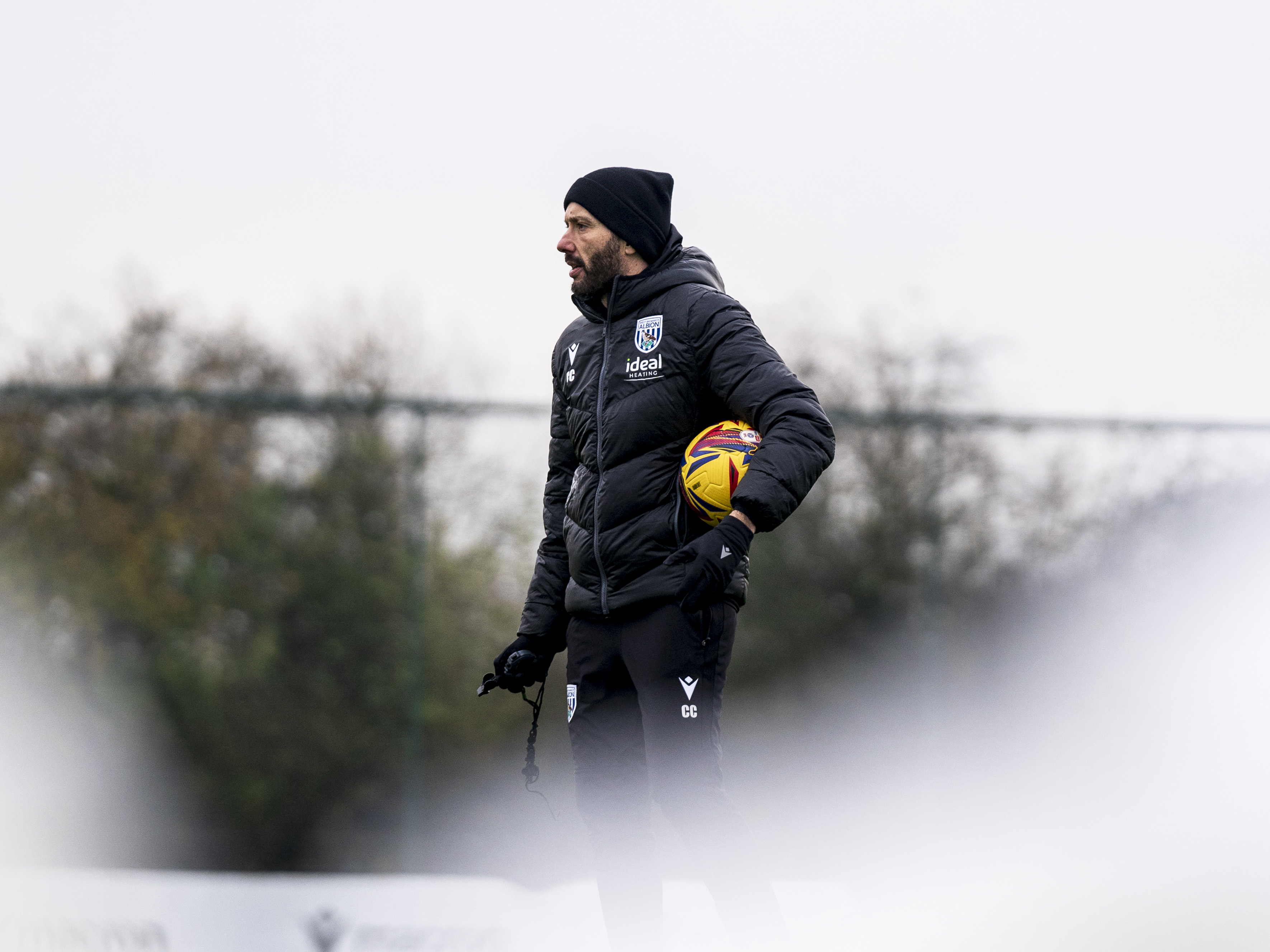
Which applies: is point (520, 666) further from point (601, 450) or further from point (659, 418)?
point (659, 418)

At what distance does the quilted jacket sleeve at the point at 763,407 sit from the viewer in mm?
2549

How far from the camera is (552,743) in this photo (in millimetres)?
6762

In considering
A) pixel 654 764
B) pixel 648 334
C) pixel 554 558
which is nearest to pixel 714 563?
pixel 654 764

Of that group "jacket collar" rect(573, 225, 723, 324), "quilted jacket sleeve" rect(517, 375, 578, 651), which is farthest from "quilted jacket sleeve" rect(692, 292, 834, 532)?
"quilted jacket sleeve" rect(517, 375, 578, 651)

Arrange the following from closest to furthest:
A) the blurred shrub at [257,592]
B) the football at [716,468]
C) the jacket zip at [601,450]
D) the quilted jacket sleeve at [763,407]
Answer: the quilted jacket sleeve at [763,407]
the football at [716,468]
the jacket zip at [601,450]
the blurred shrub at [257,592]

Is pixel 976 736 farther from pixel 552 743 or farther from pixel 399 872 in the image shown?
pixel 399 872

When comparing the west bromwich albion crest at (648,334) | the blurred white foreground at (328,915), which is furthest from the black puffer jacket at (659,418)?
the blurred white foreground at (328,915)

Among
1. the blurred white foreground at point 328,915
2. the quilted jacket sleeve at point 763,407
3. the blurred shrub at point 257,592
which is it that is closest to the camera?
the quilted jacket sleeve at point 763,407

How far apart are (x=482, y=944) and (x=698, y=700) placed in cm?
220

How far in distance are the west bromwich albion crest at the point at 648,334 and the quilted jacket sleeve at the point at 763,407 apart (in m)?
0.09

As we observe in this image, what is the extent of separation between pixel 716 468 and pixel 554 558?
0.62 m

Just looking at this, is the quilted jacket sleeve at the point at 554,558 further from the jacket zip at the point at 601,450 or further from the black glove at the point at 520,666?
the jacket zip at the point at 601,450

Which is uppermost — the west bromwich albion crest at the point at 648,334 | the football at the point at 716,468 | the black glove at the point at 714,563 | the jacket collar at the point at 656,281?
the jacket collar at the point at 656,281

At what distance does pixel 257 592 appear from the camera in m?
6.96
